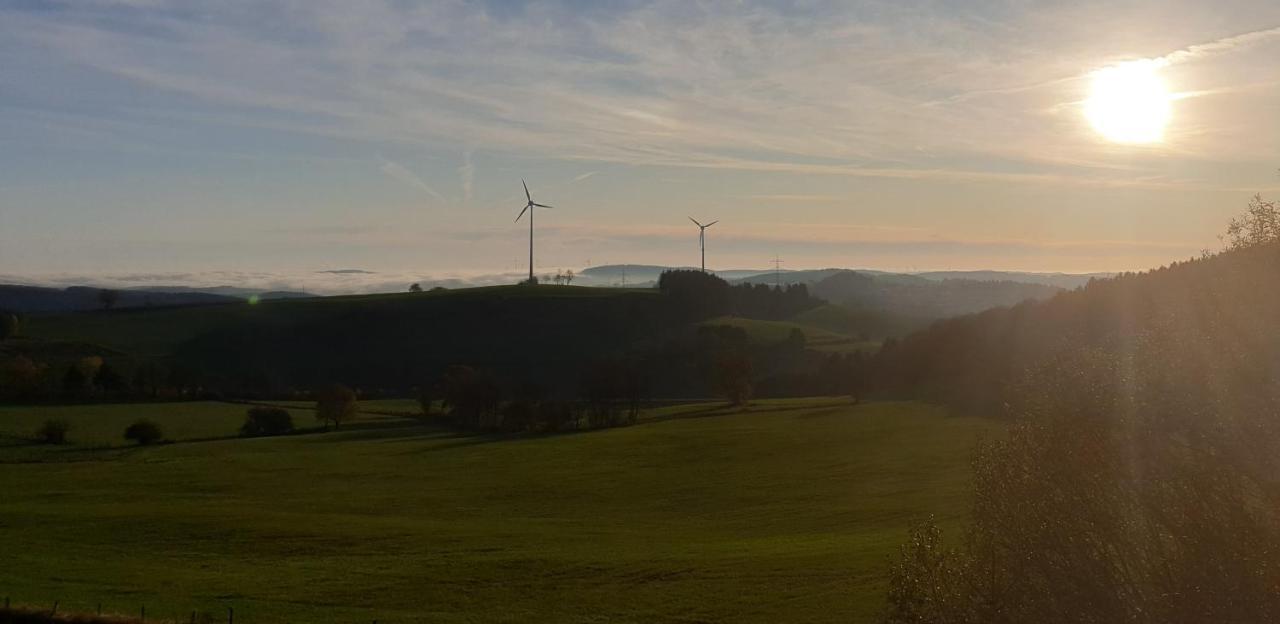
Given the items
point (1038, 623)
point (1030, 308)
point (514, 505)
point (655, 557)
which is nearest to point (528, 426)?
point (514, 505)

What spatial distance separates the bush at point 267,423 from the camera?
108250 millimetres

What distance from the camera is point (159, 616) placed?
2945cm

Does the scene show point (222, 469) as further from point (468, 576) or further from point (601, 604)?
point (601, 604)

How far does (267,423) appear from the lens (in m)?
109

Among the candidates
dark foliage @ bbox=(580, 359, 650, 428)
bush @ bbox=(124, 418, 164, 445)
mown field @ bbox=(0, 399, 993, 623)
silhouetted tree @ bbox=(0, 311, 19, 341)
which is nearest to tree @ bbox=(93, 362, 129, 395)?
mown field @ bbox=(0, 399, 993, 623)

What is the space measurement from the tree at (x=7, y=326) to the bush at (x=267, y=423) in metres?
93.5

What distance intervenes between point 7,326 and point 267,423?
326ft

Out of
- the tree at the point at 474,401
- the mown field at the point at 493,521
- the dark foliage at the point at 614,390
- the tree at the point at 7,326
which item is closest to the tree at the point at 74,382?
the mown field at the point at 493,521

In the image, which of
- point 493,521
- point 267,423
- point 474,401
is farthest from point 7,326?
point 493,521

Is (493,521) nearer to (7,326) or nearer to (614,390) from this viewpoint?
(614,390)

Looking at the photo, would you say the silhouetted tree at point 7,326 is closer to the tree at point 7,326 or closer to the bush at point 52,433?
the tree at point 7,326

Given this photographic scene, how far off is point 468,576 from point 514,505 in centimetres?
2301

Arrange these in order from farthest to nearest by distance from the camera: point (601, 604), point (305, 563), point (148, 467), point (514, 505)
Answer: point (148, 467)
point (514, 505)
point (305, 563)
point (601, 604)

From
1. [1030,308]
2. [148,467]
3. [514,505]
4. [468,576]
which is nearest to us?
[468,576]
